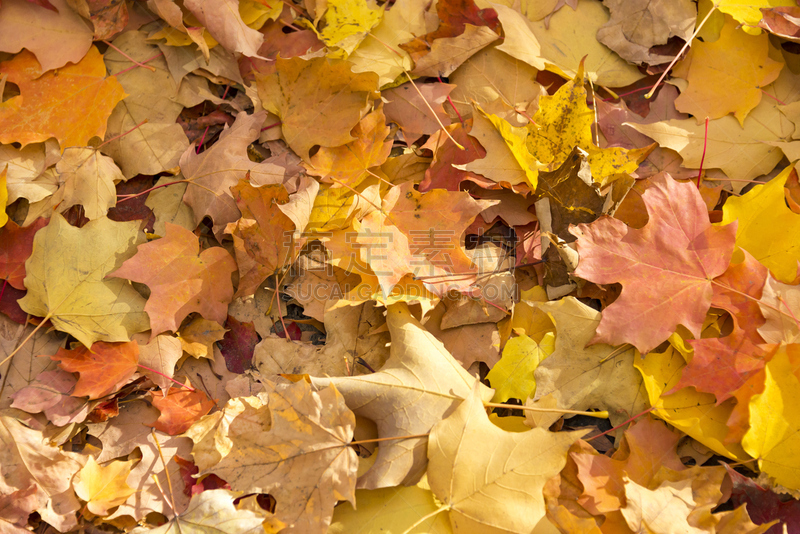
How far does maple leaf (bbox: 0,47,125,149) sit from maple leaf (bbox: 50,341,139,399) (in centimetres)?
71

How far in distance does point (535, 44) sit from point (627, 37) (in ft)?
1.08

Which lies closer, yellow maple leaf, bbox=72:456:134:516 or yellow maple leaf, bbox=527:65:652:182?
yellow maple leaf, bbox=72:456:134:516

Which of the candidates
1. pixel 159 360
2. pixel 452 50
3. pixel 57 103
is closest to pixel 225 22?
pixel 57 103

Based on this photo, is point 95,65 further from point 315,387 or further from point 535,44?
point 535,44

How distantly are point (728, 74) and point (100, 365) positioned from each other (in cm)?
223

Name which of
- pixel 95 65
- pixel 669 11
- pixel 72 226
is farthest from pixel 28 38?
pixel 669 11

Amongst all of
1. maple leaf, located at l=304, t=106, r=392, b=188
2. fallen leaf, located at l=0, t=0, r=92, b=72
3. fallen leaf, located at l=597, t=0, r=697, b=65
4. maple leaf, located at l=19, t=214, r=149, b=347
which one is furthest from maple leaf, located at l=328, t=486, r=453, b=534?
fallen leaf, located at l=0, t=0, r=92, b=72

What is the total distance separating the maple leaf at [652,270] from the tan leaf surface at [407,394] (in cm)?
43

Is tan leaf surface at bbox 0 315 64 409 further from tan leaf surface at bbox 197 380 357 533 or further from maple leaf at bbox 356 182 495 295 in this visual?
maple leaf at bbox 356 182 495 295

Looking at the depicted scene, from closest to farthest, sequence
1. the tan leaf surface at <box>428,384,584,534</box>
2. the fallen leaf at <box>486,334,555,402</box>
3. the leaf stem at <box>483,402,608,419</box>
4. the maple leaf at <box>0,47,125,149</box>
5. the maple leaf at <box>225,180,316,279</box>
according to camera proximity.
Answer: the tan leaf surface at <box>428,384,584,534</box> < the leaf stem at <box>483,402,608,419</box> < the fallen leaf at <box>486,334,555,402</box> < the maple leaf at <box>225,180,316,279</box> < the maple leaf at <box>0,47,125,149</box>

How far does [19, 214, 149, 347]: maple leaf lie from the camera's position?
151cm

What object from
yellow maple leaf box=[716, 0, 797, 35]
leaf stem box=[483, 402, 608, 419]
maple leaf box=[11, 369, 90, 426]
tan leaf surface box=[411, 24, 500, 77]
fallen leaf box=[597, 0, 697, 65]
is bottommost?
maple leaf box=[11, 369, 90, 426]

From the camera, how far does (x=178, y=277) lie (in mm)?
1526

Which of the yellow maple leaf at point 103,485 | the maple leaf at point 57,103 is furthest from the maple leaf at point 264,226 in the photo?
the yellow maple leaf at point 103,485
